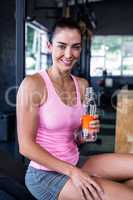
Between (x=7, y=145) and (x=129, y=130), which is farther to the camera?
(x=7, y=145)

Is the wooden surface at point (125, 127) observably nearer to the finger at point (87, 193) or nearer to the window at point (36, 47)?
the finger at point (87, 193)

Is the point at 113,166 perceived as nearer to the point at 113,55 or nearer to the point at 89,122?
the point at 89,122

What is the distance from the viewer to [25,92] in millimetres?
1123

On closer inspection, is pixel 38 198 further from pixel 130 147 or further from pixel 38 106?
pixel 130 147

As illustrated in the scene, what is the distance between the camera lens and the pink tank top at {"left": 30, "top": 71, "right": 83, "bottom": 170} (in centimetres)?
113

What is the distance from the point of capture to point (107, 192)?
0.98 metres

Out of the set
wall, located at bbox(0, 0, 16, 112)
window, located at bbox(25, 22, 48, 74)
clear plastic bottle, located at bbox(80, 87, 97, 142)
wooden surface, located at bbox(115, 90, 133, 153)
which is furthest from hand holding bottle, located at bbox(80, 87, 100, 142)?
window, located at bbox(25, 22, 48, 74)

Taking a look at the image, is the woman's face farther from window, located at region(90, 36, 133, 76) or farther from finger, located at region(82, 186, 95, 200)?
window, located at region(90, 36, 133, 76)

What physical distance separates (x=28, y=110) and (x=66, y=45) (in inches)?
10.0

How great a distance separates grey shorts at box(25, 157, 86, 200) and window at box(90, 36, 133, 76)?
23.1 feet

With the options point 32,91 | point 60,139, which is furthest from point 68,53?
point 60,139

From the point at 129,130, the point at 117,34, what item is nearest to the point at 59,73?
the point at 129,130

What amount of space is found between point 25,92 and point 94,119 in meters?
0.25

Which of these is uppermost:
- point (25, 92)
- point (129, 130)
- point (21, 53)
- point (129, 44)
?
point (129, 44)
